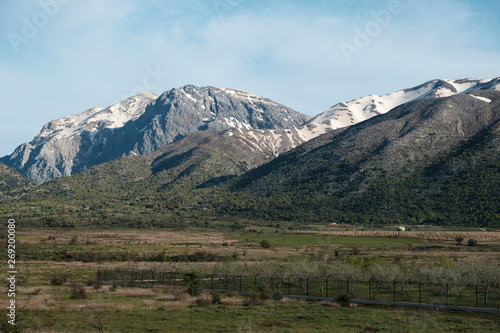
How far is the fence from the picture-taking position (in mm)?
52500

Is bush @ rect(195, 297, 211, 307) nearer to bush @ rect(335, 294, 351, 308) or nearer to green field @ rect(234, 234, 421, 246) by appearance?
bush @ rect(335, 294, 351, 308)

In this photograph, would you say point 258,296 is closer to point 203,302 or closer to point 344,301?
point 203,302

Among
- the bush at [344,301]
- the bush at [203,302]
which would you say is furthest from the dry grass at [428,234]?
the bush at [203,302]

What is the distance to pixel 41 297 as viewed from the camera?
4734cm

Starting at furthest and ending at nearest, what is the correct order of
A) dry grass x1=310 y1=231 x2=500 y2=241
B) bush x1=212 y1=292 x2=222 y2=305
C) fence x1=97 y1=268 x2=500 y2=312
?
1. dry grass x1=310 y1=231 x2=500 y2=241
2. fence x1=97 y1=268 x2=500 y2=312
3. bush x1=212 y1=292 x2=222 y2=305

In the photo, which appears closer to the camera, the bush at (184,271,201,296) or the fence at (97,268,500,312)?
the fence at (97,268,500,312)

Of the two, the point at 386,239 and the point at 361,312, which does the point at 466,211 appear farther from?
the point at 361,312

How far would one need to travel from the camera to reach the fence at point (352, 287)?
5250 centimetres

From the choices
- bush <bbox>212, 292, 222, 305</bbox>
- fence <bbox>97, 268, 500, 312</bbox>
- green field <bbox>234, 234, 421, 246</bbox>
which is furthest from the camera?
green field <bbox>234, 234, 421, 246</bbox>

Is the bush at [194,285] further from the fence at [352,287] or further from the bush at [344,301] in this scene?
the bush at [344,301]

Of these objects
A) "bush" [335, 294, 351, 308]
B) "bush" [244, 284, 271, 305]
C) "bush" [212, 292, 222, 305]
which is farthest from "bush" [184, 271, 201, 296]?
"bush" [335, 294, 351, 308]

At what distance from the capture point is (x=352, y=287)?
201ft

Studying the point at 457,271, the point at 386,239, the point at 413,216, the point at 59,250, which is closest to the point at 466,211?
the point at 413,216

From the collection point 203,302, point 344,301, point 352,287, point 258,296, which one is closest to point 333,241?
point 352,287
